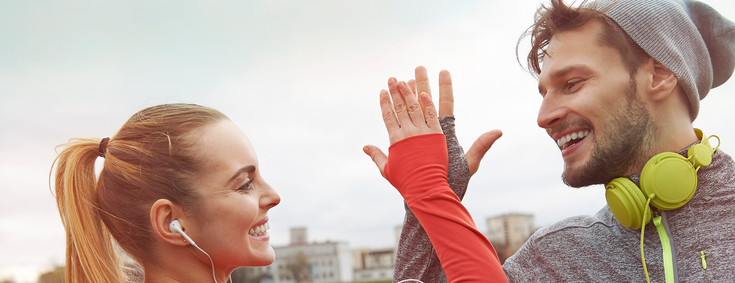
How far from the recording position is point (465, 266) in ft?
7.49

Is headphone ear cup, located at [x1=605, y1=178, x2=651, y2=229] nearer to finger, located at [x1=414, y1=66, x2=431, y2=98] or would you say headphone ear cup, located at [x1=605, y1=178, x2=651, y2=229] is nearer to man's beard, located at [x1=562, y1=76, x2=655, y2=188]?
man's beard, located at [x1=562, y1=76, x2=655, y2=188]

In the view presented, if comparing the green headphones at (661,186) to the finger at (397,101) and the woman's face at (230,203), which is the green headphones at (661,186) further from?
the woman's face at (230,203)

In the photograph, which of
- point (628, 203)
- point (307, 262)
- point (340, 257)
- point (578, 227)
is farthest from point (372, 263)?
point (628, 203)

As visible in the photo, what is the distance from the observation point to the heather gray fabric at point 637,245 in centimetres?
223

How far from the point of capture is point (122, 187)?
2521mm

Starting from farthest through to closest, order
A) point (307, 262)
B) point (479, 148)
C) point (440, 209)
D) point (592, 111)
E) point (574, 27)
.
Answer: point (307, 262) → point (574, 27) → point (479, 148) → point (592, 111) → point (440, 209)

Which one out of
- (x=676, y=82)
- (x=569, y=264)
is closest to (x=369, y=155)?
(x=569, y=264)

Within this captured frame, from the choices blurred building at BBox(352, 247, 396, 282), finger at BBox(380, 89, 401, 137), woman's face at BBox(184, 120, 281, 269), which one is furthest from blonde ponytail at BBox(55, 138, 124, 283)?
blurred building at BBox(352, 247, 396, 282)

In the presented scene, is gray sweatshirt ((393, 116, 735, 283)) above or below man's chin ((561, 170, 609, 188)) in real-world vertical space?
below

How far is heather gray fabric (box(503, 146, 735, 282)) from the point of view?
7.30 feet

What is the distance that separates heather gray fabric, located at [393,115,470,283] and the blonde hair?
114 cm

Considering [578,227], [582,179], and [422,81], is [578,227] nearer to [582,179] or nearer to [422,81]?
[582,179]

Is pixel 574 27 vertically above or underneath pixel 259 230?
above

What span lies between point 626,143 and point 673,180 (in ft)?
1.11
